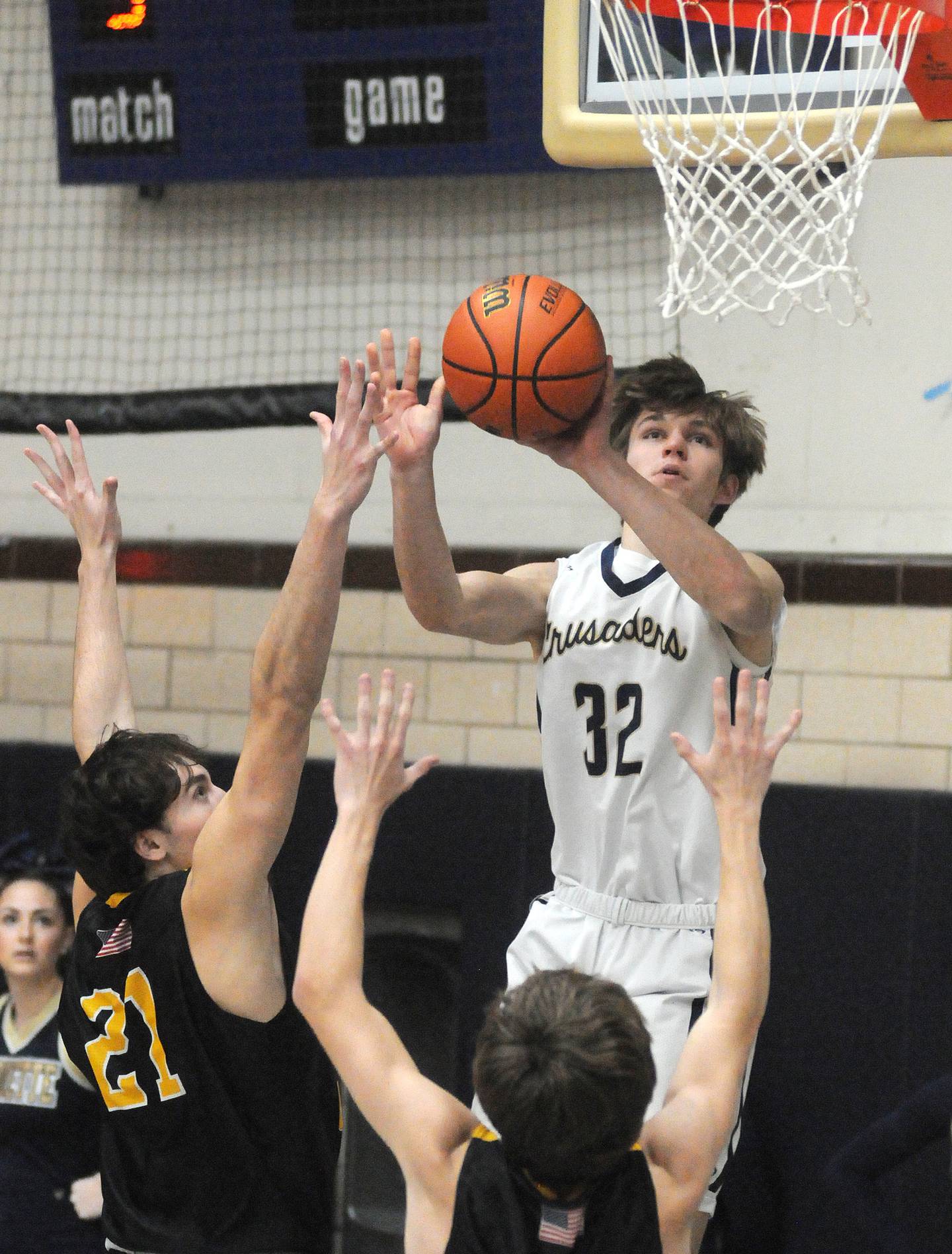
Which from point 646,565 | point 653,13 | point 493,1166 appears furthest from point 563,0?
point 493,1166

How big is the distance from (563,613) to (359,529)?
9.33 ft

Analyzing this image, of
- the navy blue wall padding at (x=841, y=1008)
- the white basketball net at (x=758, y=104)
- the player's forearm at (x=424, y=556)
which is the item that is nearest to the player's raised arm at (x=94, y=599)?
the player's forearm at (x=424, y=556)

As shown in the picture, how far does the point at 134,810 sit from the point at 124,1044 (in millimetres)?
459

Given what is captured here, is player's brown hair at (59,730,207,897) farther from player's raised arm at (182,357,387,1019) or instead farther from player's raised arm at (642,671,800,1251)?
player's raised arm at (642,671,800,1251)

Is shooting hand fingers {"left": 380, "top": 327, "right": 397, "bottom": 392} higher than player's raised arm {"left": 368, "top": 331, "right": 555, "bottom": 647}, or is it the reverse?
shooting hand fingers {"left": 380, "top": 327, "right": 397, "bottom": 392}

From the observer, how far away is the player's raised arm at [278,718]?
2.75 metres

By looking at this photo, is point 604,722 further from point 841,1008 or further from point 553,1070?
point 841,1008

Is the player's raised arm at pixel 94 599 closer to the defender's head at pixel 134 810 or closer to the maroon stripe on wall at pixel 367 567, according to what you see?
the defender's head at pixel 134 810

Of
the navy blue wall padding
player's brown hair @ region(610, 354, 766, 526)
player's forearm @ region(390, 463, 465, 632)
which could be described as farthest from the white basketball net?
the navy blue wall padding

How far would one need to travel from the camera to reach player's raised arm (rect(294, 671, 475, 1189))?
231 centimetres

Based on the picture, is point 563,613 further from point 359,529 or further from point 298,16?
point 298,16

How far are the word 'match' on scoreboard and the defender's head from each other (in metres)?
3.43

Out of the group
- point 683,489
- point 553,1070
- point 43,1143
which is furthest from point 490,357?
point 43,1143

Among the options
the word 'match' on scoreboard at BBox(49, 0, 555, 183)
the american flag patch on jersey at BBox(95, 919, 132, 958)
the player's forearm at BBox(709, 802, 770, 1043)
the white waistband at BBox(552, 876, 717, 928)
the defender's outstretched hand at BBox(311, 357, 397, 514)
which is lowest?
the white waistband at BBox(552, 876, 717, 928)
